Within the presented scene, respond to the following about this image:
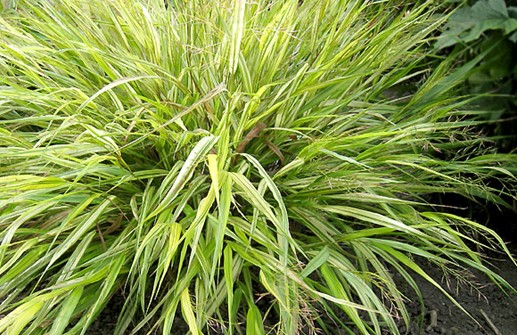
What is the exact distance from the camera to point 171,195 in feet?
4.86

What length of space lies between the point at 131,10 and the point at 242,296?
95 cm

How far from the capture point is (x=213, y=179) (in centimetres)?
138

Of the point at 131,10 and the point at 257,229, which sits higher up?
the point at 131,10

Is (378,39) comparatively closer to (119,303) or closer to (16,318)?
(119,303)

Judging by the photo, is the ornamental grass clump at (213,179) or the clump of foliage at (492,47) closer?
the ornamental grass clump at (213,179)

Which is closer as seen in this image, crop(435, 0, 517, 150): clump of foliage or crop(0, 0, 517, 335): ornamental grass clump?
crop(0, 0, 517, 335): ornamental grass clump

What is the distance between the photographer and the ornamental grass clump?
146cm

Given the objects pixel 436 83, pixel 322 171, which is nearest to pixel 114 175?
pixel 322 171

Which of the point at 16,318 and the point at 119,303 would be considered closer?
the point at 16,318

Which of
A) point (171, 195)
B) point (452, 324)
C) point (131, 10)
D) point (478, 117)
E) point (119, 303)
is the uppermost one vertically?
point (131, 10)

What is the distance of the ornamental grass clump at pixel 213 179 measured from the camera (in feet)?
4.81

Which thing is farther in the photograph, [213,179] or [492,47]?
[492,47]

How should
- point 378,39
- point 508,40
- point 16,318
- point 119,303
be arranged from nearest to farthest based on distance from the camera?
point 16,318 → point 119,303 → point 378,39 → point 508,40

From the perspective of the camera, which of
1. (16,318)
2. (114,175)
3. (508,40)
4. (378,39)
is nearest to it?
(16,318)
